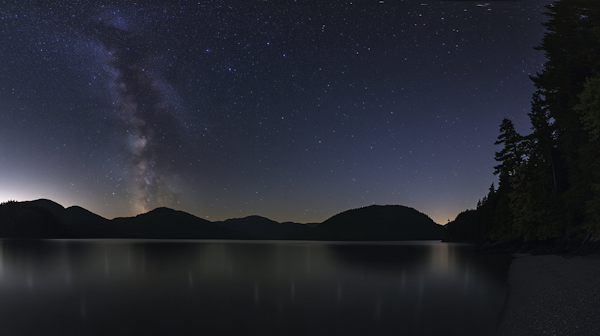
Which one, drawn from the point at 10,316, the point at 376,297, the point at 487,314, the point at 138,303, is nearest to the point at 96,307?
the point at 138,303

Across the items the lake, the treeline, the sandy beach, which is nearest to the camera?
the sandy beach

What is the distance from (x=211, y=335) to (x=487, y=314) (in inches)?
528

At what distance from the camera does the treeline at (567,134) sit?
31797mm

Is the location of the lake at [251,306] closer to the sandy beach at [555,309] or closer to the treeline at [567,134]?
the sandy beach at [555,309]

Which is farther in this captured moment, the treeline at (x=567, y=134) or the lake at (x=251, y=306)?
the treeline at (x=567, y=134)

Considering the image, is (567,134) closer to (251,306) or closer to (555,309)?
(555,309)

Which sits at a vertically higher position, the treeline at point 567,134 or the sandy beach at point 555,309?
the treeline at point 567,134

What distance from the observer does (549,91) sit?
43.6 metres

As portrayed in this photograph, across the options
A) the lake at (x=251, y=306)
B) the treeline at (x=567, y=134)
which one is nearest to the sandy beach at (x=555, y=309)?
the lake at (x=251, y=306)

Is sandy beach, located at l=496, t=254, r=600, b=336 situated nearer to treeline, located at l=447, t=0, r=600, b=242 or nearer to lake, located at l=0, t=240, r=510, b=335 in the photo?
lake, located at l=0, t=240, r=510, b=335

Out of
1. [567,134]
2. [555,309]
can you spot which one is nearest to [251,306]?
[555,309]

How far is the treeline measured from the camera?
104 feet

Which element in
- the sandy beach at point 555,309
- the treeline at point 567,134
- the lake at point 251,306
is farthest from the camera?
the treeline at point 567,134

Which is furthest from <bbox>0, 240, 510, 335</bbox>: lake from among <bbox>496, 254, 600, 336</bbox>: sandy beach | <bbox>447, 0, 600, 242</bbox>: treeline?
<bbox>447, 0, 600, 242</bbox>: treeline
